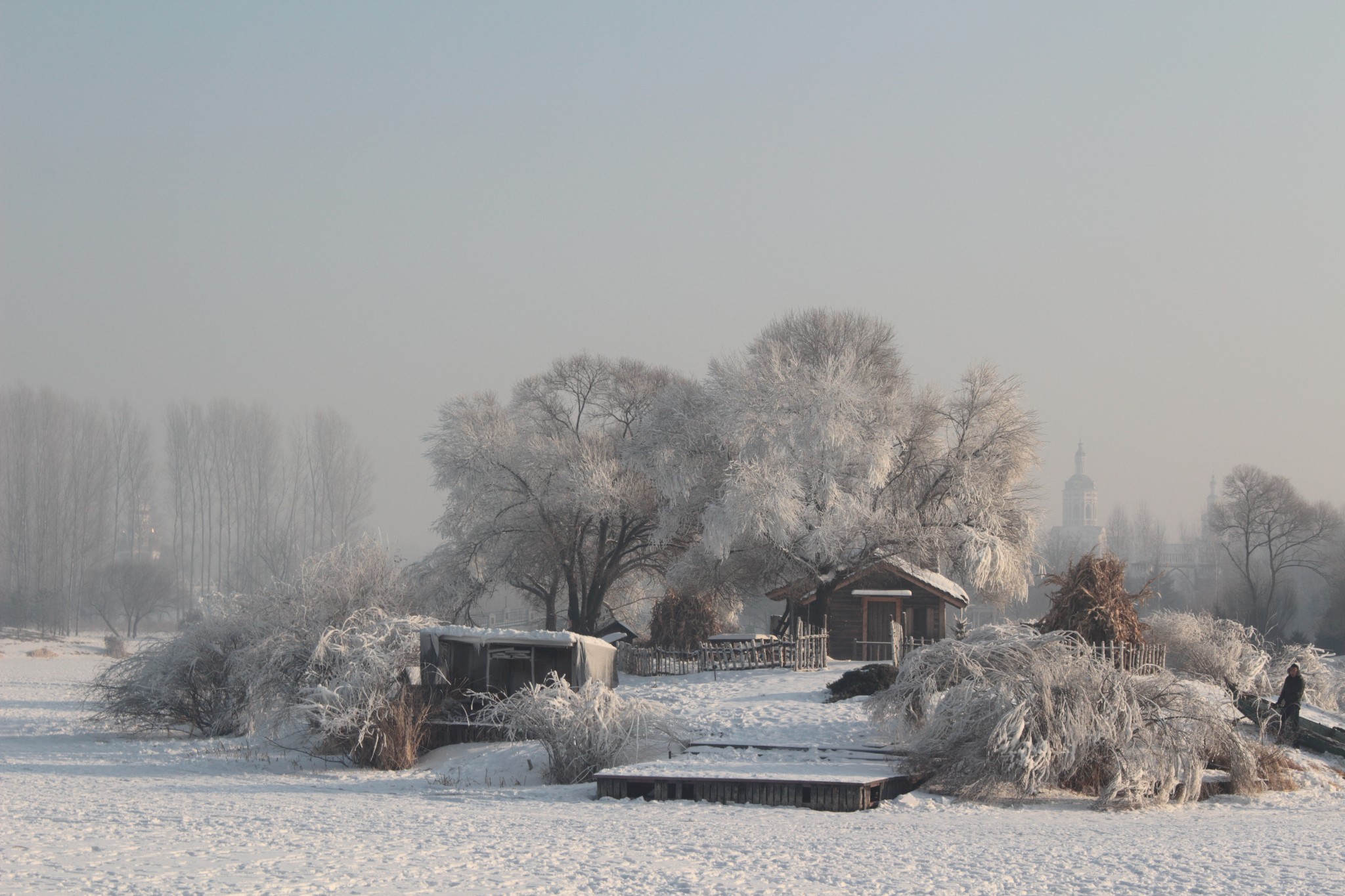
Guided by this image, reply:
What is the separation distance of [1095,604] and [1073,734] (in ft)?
22.0

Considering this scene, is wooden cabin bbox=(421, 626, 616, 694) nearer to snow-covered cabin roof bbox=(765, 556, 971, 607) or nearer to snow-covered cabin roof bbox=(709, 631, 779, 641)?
snow-covered cabin roof bbox=(709, 631, 779, 641)

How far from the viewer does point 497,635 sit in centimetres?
2447

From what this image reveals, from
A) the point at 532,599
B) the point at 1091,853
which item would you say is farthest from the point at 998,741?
the point at 532,599

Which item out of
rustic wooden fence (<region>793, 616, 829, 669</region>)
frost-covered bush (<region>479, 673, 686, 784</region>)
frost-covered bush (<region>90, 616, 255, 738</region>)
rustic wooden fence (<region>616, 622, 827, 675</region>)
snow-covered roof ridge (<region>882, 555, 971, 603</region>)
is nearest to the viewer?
frost-covered bush (<region>479, 673, 686, 784</region>)

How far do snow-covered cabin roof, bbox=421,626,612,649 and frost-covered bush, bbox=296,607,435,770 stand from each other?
570mm

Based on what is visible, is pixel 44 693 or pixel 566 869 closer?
pixel 566 869

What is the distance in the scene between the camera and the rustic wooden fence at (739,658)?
31328mm

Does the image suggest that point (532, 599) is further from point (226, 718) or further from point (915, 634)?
point (226, 718)

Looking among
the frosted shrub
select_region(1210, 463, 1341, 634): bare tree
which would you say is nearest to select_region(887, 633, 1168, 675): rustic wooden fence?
the frosted shrub

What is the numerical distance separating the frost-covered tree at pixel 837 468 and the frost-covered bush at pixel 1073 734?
17.3 metres

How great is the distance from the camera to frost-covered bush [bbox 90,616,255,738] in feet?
87.2

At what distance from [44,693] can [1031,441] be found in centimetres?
3302

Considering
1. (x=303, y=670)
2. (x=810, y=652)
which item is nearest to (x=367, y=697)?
(x=303, y=670)

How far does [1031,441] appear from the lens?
133 feet
